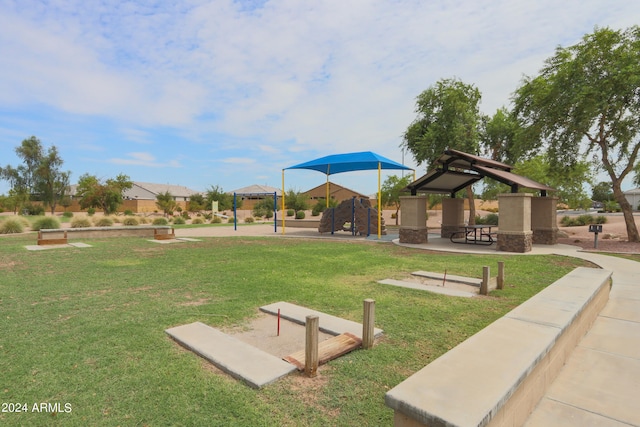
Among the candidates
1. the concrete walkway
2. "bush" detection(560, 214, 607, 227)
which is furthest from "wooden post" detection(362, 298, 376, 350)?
"bush" detection(560, 214, 607, 227)

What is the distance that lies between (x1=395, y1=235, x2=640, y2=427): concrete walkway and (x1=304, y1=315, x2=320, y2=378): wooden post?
179 centimetres

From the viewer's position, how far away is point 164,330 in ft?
14.6

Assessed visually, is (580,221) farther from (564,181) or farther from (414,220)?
(414,220)

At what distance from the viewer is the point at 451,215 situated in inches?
674

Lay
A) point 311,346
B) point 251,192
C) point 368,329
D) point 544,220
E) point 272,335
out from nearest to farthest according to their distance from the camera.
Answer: point 311,346 < point 368,329 < point 272,335 < point 544,220 < point 251,192

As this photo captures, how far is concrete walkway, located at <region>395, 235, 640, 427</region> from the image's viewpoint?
2.75 m

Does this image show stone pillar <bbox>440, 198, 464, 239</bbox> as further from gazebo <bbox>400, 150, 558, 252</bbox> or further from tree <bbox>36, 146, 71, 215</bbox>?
tree <bbox>36, 146, 71, 215</bbox>

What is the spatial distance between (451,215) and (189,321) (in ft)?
48.9

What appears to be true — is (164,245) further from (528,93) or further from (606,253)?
(528,93)

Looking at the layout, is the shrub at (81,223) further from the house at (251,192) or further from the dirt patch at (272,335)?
the house at (251,192)

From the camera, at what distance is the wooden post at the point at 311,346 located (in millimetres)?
3283

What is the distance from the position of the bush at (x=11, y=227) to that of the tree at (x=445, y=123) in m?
22.9

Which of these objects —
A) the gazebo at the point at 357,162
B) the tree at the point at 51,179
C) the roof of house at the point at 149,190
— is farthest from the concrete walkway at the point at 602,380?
the roof of house at the point at 149,190

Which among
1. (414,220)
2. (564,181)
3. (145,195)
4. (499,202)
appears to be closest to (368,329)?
(499,202)
